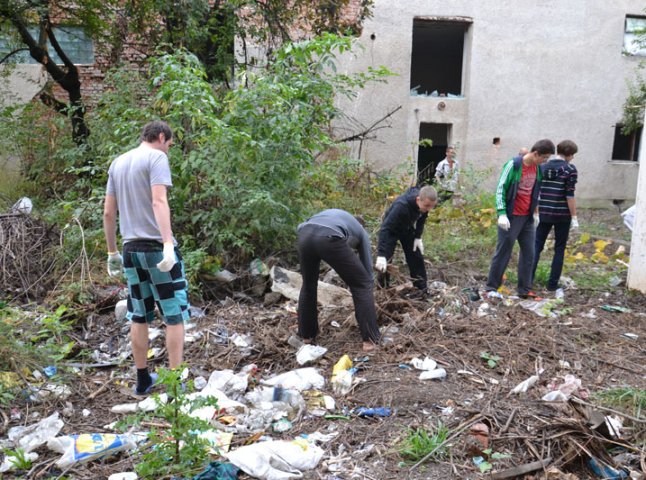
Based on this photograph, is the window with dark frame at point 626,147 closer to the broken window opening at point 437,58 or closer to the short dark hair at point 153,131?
the broken window opening at point 437,58

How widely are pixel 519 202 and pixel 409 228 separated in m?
1.19

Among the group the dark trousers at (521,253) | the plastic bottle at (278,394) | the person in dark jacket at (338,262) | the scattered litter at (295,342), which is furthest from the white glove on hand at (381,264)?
the plastic bottle at (278,394)

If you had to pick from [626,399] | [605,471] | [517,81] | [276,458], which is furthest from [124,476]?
[517,81]

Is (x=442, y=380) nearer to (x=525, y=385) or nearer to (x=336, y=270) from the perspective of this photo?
(x=525, y=385)

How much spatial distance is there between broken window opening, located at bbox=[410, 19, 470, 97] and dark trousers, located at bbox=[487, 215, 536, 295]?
949 cm

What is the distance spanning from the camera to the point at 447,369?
3.93 m

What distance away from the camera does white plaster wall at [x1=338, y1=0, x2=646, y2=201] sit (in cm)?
1307

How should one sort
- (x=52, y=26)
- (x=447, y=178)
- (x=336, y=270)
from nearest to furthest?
(x=336, y=270) < (x=52, y=26) < (x=447, y=178)

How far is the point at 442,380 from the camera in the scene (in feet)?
12.4

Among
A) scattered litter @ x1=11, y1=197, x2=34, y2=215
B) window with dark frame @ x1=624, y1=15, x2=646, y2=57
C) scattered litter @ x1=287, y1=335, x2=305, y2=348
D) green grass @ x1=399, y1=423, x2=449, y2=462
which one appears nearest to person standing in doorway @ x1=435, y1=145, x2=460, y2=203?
scattered litter @ x1=287, y1=335, x2=305, y2=348

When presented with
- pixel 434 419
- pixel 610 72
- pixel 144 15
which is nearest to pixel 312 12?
pixel 144 15

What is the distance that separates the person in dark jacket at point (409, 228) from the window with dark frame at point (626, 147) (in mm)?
11352

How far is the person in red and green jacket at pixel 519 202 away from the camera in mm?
5570

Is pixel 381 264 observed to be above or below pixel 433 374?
above
